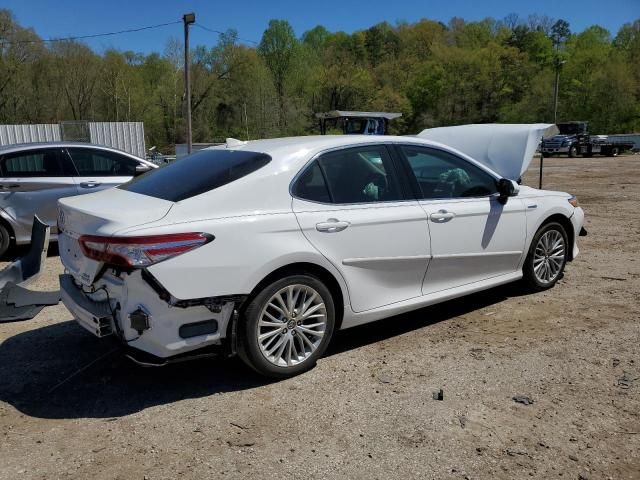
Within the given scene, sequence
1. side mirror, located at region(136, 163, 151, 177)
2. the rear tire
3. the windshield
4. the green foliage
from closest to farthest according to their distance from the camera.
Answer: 1. side mirror, located at region(136, 163, 151, 177)
2. the rear tire
3. the windshield
4. the green foliage

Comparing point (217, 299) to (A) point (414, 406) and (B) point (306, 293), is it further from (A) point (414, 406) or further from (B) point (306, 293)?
(A) point (414, 406)

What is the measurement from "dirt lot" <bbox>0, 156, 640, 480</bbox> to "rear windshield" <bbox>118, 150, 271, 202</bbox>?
1.27 metres

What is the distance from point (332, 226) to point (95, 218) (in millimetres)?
1508

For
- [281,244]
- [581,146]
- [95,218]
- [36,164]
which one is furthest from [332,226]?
[581,146]

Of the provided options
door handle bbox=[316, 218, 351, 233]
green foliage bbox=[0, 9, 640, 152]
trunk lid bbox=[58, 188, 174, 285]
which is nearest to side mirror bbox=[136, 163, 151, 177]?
trunk lid bbox=[58, 188, 174, 285]

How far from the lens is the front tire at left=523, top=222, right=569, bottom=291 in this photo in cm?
533

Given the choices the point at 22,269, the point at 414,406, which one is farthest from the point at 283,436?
the point at 22,269

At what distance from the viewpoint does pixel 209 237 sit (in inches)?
130

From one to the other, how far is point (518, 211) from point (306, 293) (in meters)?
2.38

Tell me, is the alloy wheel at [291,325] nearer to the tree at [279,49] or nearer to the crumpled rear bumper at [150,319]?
the crumpled rear bumper at [150,319]

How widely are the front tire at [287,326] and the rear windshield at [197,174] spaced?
2.55 feet

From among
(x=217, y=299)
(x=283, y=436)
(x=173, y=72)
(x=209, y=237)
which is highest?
(x=173, y=72)

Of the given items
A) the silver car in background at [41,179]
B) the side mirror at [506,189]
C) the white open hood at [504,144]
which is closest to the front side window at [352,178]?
the side mirror at [506,189]

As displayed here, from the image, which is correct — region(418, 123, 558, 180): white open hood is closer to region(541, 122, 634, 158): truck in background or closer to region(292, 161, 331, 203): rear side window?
region(292, 161, 331, 203): rear side window
